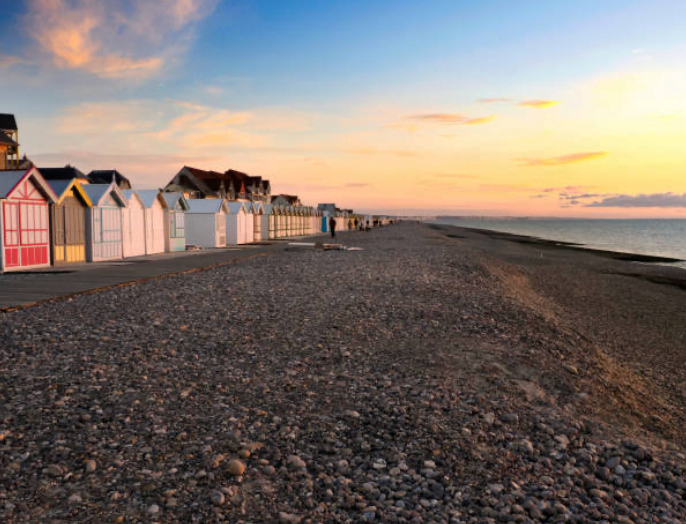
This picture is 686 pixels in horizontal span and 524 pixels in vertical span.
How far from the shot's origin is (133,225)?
29.3m

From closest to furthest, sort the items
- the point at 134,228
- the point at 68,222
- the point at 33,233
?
the point at 33,233, the point at 68,222, the point at 134,228

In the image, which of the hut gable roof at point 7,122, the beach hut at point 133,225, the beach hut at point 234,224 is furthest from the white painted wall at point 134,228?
the hut gable roof at point 7,122

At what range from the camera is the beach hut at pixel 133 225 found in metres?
28.3

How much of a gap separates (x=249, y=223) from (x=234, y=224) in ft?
13.5

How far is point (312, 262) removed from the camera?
2505 cm

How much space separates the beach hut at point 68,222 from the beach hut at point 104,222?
1.05ft

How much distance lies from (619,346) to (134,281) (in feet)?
49.3

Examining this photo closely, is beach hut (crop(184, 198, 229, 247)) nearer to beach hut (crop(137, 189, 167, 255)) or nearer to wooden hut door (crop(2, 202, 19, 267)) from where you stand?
beach hut (crop(137, 189, 167, 255))

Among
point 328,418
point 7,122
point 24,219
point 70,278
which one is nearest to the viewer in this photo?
point 328,418

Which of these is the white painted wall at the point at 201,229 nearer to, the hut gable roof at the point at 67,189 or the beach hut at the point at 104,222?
the beach hut at the point at 104,222

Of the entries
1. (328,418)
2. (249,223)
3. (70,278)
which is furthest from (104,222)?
(328,418)

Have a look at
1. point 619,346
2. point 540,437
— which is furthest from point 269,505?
point 619,346

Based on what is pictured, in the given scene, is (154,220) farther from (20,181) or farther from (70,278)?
(70,278)

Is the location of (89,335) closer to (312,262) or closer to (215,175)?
(312,262)
